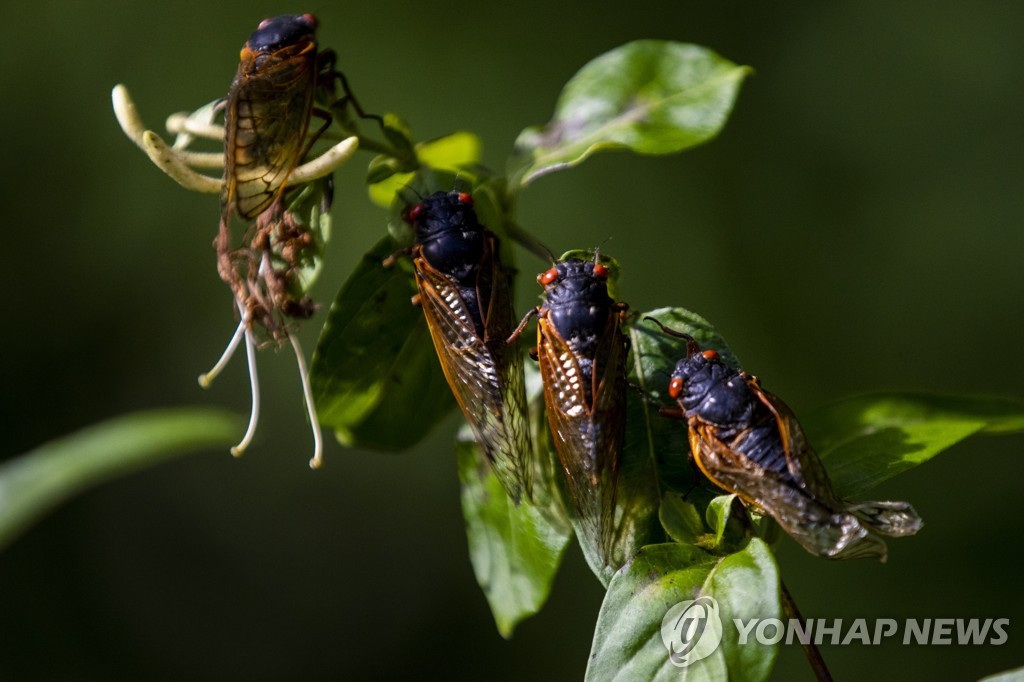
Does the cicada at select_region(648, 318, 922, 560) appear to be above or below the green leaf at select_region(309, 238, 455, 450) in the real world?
below

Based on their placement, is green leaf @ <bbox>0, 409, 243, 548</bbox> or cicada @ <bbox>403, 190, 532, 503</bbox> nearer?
green leaf @ <bbox>0, 409, 243, 548</bbox>

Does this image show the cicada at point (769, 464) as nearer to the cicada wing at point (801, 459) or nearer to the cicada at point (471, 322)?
the cicada wing at point (801, 459)

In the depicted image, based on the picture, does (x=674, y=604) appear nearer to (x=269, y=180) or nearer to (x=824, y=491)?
(x=824, y=491)

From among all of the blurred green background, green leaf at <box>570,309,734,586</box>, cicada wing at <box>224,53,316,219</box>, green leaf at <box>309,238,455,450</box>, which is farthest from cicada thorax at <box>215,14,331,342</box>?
the blurred green background

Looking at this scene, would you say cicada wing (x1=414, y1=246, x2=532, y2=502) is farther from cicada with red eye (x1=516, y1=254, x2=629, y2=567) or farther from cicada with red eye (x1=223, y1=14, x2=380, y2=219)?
cicada with red eye (x1=223, y1=14, x2=380, y2=219)

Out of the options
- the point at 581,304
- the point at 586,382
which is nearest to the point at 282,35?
the point at 581,304

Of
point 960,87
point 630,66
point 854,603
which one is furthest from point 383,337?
point 960,87
